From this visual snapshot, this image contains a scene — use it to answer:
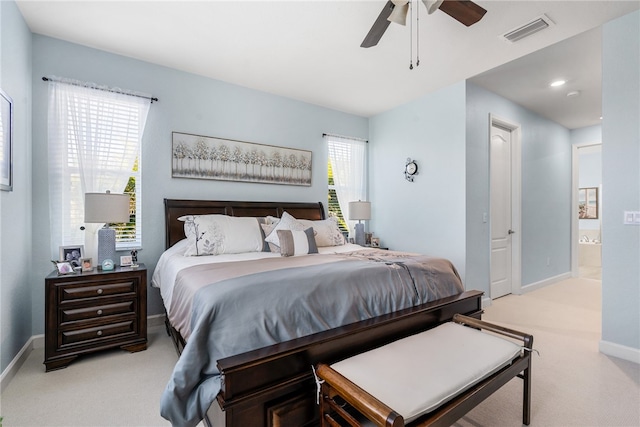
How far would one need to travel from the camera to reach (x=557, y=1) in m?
2.32

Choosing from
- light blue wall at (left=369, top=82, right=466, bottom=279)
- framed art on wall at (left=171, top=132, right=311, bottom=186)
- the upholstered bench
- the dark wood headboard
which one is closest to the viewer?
the upholstered bench

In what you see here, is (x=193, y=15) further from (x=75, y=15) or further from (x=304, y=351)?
(x=304, y=351)

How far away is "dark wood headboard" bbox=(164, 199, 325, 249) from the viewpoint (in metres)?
3.27

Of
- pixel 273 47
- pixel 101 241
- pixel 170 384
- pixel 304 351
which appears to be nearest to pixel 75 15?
pixel 273 47

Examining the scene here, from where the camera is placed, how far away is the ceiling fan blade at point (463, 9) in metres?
1.95

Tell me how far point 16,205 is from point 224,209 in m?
1.74

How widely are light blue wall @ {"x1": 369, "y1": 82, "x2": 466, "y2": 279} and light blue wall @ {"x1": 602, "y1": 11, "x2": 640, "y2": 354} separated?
1.30 metres

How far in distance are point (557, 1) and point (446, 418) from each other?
296 cm

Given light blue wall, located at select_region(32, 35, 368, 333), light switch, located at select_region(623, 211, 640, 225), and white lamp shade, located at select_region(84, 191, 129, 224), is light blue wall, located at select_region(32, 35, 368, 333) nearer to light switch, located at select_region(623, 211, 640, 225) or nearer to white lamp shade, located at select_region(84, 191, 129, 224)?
white lamp shade, located at select_region(84, 191, 129, 224)

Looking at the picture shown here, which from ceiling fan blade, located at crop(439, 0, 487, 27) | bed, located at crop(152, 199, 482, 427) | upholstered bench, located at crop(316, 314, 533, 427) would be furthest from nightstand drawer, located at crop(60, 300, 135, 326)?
ceiling fan blade, located at crop(439, 0, 487, 27)

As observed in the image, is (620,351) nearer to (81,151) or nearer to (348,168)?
(348,168)

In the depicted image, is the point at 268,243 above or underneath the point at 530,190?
underneath

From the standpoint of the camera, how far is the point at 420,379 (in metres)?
1.39

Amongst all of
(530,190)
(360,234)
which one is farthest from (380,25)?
(530,190)
